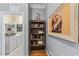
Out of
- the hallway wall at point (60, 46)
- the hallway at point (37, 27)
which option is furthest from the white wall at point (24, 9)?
the hallway wall at point (60, 46)

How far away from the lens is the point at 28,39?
6.48 ft

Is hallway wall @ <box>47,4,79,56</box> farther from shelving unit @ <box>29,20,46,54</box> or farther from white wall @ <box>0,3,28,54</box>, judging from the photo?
white wall @ <box>0,3,28,54</box>

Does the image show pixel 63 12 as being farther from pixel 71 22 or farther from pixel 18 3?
pixel 18 3

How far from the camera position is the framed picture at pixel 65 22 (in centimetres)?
120

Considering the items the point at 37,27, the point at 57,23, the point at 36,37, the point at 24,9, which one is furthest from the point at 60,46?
the point at 24,9

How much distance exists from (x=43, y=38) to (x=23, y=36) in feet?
1.11

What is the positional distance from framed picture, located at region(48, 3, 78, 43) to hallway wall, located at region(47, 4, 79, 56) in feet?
0.19

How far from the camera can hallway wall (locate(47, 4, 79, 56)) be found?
1.28m

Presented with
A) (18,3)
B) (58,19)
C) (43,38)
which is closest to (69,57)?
(58,19)


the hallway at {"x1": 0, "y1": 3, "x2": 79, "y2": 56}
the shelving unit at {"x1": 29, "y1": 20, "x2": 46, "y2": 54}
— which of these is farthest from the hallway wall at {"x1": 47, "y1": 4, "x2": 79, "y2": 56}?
the shelving unit at {"x1": 29, "y1": 20, "x2": 46, "y2": 54}

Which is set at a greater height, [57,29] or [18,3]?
[18,3]

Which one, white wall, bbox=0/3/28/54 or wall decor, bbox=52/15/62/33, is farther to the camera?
white wall, bbox=0/3/28/54

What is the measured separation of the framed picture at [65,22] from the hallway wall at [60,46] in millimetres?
57

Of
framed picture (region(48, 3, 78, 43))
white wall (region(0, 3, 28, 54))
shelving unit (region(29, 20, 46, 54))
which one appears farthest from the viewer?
shelving unit (region(29, 20, 46, 54))
